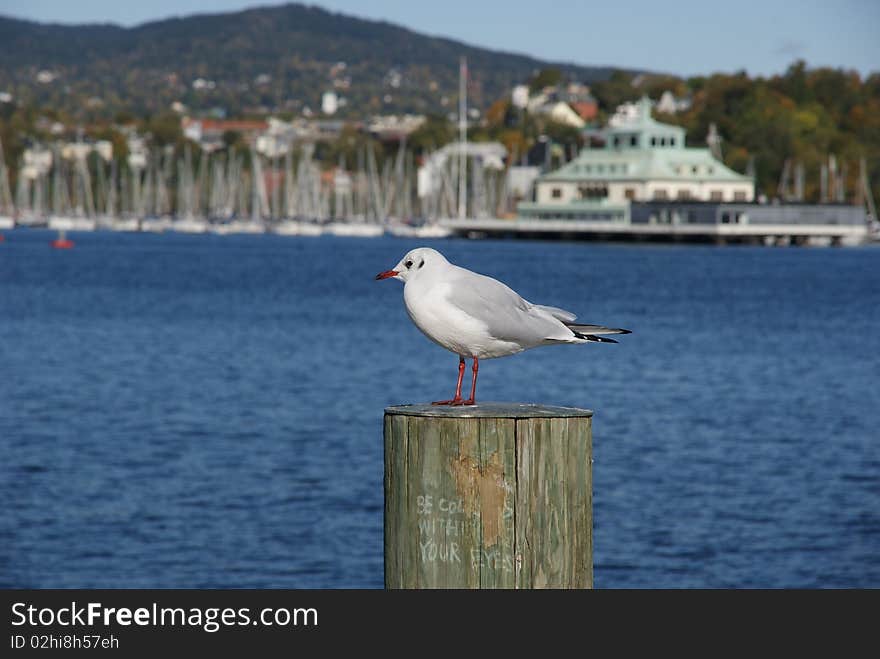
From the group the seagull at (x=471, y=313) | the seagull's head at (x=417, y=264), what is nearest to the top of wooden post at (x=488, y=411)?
the seagull at (x=471, y=313)

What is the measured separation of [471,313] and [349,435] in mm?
27389

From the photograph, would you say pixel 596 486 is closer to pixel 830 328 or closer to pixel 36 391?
pixel 36 391

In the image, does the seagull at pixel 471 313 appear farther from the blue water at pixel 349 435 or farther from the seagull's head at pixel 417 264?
the blue water at pixel 349 435

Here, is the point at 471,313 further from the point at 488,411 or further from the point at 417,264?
the point at 488,411

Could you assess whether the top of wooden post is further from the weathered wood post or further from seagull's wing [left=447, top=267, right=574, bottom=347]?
seagull's wing [left=447, top=267, right=574, bottom=347]

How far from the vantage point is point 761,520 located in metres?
25.1

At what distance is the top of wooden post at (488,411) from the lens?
578 centimetres

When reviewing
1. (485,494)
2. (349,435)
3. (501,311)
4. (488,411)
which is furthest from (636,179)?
(485,494)

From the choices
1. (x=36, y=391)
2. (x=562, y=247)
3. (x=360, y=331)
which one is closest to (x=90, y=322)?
(x=360, y=331)

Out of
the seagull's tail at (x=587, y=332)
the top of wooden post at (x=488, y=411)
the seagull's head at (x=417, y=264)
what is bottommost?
the top of wooden post at (x=488, y=411)

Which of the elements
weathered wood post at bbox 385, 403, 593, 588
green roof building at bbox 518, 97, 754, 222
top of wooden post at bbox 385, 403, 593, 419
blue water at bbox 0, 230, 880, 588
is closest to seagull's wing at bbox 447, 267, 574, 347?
top of wooden post at bbox 385, 403, 593, 419
